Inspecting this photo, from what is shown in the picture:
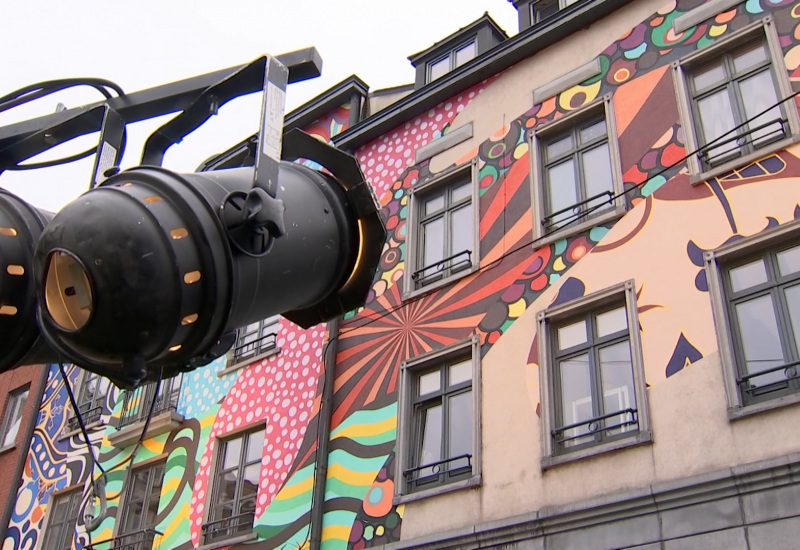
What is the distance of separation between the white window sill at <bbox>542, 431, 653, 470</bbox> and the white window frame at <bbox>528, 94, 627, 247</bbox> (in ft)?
9.61

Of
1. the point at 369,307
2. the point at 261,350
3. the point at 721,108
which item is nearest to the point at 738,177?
the point at 721,108

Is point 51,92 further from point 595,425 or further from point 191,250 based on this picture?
point 595,425

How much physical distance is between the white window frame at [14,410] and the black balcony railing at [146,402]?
4192mm

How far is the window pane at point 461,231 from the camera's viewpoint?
515 inches

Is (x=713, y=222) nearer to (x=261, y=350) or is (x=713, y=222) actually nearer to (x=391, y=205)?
(x=391, y=205)

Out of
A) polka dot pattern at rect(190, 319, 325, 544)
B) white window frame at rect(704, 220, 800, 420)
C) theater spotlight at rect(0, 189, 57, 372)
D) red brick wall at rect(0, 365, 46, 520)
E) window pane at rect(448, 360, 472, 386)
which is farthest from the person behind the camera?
red brick wall at rect(0, 365, 46, 520)

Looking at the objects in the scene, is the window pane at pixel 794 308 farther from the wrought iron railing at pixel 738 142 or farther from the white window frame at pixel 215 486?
the white window frame at pixel 215 486

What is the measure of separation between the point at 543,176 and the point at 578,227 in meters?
1.53

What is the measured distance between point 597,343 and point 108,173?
845 cm

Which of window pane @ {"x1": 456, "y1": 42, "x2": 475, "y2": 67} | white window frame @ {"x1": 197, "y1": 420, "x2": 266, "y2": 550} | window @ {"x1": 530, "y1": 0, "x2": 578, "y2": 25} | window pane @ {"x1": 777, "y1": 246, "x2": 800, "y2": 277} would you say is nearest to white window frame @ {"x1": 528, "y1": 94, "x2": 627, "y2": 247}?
window pane @ {"x1": 777, "y1": 246, "x2": 800, "y2": 277}

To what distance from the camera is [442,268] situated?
1309cm

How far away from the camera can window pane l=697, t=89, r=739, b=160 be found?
10586mm

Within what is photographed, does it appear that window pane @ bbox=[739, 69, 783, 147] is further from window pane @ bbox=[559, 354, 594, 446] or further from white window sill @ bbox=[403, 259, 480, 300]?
white window sill @ bbox=[403, 259, 480, 300]

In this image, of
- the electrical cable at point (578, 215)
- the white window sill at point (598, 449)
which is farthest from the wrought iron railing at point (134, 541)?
the white window sill at point (598, 449)
